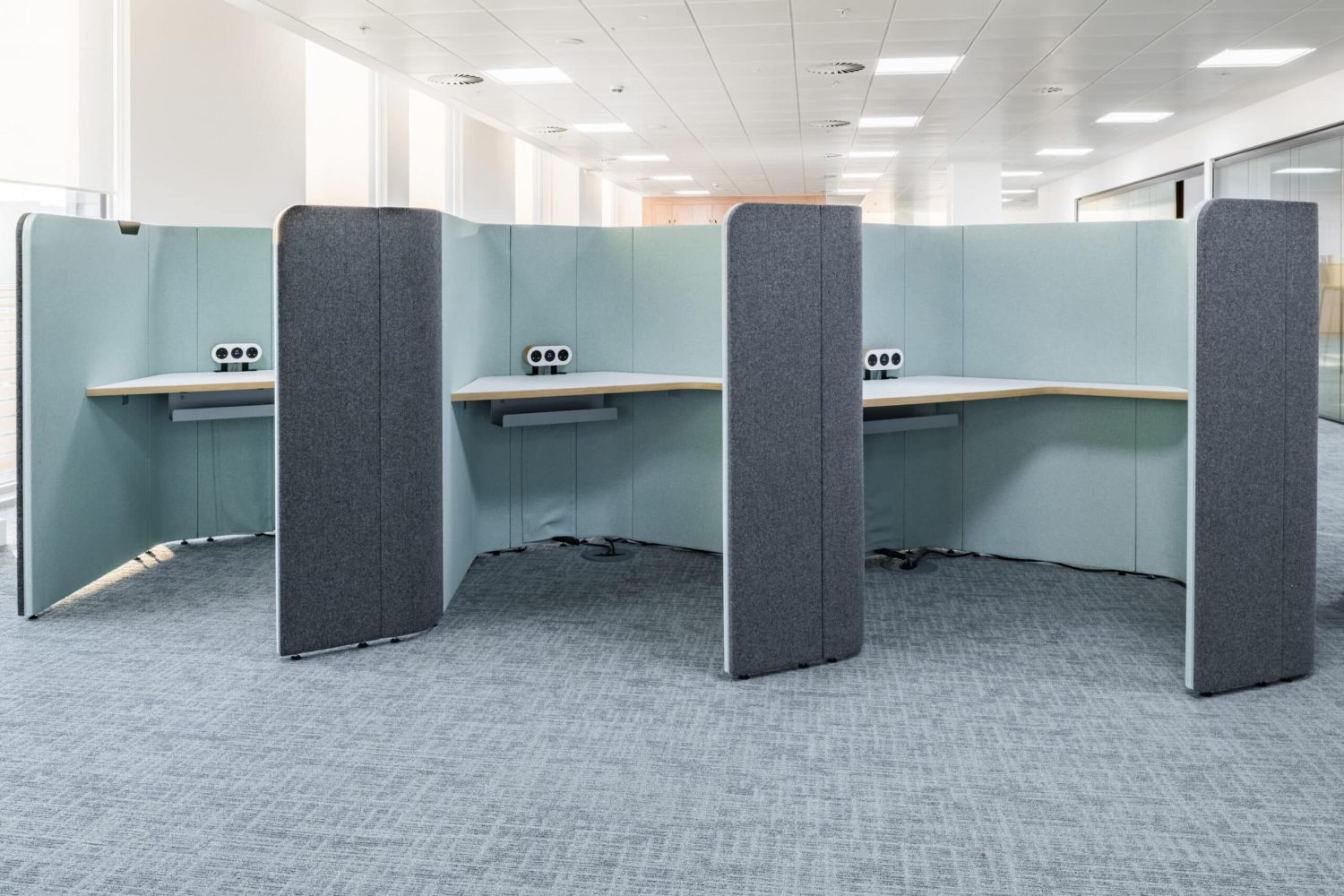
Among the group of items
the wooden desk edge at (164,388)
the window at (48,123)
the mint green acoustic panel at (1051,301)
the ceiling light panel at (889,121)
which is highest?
the ceiling light panel at (889,121)

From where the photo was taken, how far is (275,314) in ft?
9.60

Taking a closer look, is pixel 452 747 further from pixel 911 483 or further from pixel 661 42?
pixel 661 42

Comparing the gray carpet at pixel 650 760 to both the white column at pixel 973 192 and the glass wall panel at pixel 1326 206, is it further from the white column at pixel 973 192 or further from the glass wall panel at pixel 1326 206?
the white column at pixel 973 192

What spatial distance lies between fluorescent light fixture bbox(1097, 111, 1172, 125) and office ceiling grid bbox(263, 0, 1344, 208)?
0.62ft

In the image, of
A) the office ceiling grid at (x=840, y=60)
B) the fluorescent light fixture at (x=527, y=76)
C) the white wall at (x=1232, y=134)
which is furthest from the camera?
the white wall at (x=1232, y=134)

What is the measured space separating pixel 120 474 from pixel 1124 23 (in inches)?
236

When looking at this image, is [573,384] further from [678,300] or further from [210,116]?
[210,116]

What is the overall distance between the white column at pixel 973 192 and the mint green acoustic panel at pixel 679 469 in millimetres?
9960

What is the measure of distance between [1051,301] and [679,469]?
1572 millimetres

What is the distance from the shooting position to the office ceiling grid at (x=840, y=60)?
6.21 m

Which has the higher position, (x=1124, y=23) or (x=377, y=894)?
(x=1124, y=23)

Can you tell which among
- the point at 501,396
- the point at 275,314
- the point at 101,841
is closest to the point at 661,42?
the point at 501,396

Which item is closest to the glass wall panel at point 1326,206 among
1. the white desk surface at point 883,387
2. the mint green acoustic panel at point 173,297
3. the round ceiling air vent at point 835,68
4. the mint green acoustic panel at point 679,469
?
the round ceiling air vent at point 835,68

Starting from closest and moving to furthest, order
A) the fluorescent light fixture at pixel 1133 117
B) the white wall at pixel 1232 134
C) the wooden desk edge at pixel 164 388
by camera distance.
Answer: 1. the wooden desk edge at pixel 164 388
2. the white wall at pixel 1232 134
3. the fluorescent light fixture at pixel 1133 117
